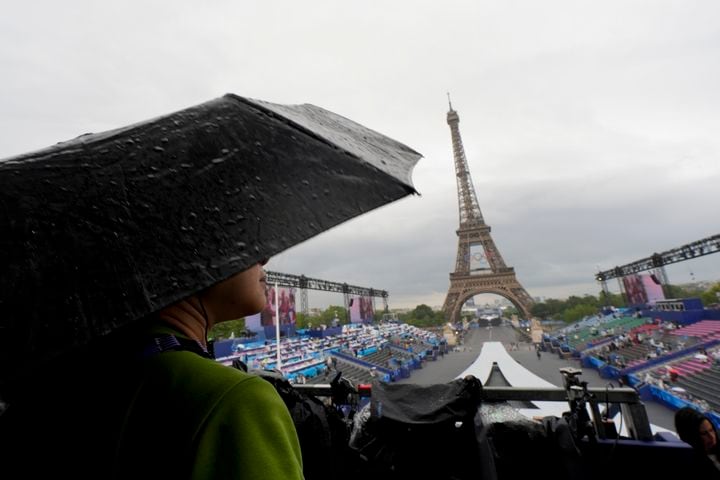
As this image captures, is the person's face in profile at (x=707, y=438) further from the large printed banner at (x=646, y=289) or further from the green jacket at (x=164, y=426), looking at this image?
the large printed banner at (x=646, y=289)

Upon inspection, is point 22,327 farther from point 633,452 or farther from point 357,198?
point 633,452

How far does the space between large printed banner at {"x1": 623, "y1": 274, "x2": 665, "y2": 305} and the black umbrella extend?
38144 millimetres

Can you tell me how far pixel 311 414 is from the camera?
1680 mm

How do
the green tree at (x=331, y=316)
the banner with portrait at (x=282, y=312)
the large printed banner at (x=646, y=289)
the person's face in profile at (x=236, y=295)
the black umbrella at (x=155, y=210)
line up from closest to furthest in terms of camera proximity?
1. the black umbrella at (x=155, y=210)
2. the person's face in profile at (x=236, y=295)
3. the banner with portrait at (x=282, y=312)
4. the large printed banner at (x=646, y=289)
5. the green tree at (x=331, y=316)

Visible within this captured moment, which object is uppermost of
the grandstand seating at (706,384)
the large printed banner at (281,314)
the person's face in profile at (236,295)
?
the large printed banner at (281,314)

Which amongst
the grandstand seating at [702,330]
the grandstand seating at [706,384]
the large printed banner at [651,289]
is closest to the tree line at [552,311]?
the large printed banner at [651,289]

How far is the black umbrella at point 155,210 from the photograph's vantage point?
439mm

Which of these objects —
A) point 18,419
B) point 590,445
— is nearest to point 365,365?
point 590,445

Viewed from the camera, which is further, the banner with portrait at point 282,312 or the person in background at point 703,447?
the banner with portrait at point 282,312

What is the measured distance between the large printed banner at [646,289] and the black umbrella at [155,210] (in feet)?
125

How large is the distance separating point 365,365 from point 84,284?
22.7 meters

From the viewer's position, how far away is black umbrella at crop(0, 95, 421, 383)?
0.44 metres

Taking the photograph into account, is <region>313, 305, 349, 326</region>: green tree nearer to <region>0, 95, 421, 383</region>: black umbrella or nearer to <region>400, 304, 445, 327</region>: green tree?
<region>400, 304, 445, 327</region>: green tree

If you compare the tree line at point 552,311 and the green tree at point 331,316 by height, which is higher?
the green tree at point 331,316
